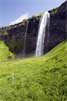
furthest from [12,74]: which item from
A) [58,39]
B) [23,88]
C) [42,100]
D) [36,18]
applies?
[36,18]

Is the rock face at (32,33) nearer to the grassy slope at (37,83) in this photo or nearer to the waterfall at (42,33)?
the waterfall at (42,33)

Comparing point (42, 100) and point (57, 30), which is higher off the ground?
point (57, 30)

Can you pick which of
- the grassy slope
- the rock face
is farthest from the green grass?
the grassy slope

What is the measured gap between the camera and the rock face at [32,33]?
113 metres

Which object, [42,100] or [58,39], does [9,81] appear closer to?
[42,100]

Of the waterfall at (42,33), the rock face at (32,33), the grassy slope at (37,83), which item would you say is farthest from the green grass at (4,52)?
the grassy slope at (37,83)

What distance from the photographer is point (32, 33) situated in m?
124

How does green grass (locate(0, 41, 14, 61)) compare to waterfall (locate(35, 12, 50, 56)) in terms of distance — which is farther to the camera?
green grass (locate(0, 41, 14, 61))

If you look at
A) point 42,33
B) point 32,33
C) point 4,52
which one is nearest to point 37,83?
point 42,33

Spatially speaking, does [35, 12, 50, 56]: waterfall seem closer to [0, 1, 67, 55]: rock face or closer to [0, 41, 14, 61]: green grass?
[0, 1, 67, 55]: rock face

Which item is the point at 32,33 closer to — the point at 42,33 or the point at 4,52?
the point at 42,33

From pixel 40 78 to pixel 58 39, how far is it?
5727 cm

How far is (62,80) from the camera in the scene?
53.2 meters

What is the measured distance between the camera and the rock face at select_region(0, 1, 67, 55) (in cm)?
11269
